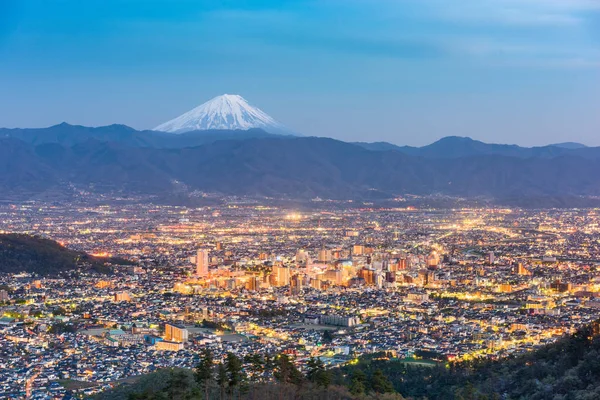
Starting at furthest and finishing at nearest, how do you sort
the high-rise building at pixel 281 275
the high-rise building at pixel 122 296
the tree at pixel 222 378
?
the high-rise building at pixel 281 275 → the high-rise building at pixel 122 296 → the tree at pixel 222 378

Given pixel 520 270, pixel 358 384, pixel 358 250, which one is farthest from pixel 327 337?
pixel 358 250

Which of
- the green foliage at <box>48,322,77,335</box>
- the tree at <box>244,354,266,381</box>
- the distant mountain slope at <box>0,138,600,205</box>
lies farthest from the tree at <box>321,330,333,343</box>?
the distant mountain slope at <box>0,138,600,205</box>

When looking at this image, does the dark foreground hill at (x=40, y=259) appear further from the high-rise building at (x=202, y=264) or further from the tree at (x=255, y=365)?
the tree at (x=255, y=365)

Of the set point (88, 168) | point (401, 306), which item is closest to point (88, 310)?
point (401, 306)

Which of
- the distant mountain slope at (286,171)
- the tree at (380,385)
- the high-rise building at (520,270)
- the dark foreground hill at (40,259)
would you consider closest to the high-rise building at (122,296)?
the dark foreground hill at (40,259)

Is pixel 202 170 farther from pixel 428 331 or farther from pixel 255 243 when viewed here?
pixel 428 331

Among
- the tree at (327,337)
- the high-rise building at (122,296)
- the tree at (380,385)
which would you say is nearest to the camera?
the tree at (380,385)
